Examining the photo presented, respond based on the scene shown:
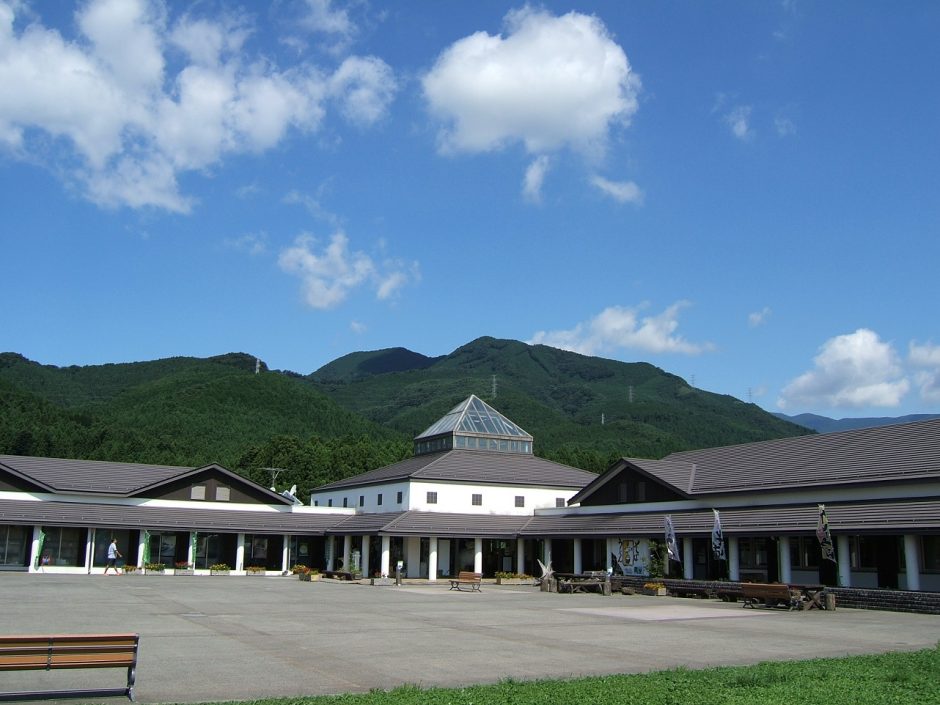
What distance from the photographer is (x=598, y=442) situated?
390 ft

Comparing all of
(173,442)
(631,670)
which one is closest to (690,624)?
(631,670)

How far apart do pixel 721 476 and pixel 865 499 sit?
26.9ft

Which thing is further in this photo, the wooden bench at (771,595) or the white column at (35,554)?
the white column at (35,554)

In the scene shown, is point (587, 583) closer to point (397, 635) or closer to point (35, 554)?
point (397, 635)

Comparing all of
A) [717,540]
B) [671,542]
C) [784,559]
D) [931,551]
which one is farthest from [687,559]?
[931,551]

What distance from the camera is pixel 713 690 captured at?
9.77 meters

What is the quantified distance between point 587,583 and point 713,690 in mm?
23930

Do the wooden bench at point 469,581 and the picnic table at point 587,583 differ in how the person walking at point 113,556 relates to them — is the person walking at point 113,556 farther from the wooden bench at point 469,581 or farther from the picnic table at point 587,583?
the picnic table at point 587,583

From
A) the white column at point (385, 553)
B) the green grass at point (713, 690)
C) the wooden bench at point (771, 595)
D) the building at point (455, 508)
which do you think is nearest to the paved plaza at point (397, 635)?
the wooden bench at point (771, 595)

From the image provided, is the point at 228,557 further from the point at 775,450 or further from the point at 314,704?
the point at 314,704

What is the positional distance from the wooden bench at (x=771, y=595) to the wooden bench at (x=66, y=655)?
19564 millimetres

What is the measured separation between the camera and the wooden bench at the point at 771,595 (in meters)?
24.7

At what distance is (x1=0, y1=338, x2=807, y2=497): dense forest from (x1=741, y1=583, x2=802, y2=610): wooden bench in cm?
5796

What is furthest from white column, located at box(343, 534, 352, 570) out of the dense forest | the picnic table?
the dense forest
